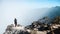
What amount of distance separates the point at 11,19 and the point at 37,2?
54 centimetres

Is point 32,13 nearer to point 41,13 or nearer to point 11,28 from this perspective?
point 41,13

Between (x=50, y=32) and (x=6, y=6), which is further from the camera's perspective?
(x=6, y=6)

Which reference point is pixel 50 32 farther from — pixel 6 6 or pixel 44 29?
pixel 6 6

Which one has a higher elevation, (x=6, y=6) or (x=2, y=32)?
(x=6, y=6)

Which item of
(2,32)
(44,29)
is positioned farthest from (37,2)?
(2,32)

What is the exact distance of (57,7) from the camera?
3004 mm

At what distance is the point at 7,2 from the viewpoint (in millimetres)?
3094

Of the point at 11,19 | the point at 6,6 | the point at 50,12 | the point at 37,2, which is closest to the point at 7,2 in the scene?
the point at 6,6

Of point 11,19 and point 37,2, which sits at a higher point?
point 37,2

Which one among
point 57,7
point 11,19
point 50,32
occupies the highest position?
point 57,7

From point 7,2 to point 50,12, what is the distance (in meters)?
0.78

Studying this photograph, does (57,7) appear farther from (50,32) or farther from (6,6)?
(6,6)

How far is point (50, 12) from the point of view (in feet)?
9.73

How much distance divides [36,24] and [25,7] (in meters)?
0.37
